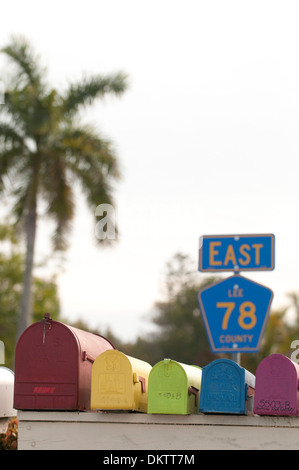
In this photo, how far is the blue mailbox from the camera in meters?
4.77

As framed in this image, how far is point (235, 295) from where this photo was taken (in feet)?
16.6

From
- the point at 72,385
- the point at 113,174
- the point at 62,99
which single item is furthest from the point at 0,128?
the point at 72,385

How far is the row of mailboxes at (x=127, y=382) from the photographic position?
15.4ft

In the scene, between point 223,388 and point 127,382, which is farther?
point 127,382

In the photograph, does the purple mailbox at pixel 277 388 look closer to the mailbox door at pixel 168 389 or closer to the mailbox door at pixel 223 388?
the mailbox door at pixel 223 388

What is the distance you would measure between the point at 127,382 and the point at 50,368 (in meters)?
0.54

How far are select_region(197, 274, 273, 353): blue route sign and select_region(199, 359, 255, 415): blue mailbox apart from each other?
0.14 metres

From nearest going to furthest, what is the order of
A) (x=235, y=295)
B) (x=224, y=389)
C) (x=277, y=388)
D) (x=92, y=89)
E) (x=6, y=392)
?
(x=277, y=388) < (x=224, y=389) < (x=235, y=295) < (x=6, y=392) < (x=92, y=89)

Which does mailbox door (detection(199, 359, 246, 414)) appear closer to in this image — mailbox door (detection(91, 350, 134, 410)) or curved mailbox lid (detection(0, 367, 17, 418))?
mailbox door (detection(91, 350, 134, 410))

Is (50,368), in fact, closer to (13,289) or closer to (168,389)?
(168,389)

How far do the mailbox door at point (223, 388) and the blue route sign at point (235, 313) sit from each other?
0.13 m

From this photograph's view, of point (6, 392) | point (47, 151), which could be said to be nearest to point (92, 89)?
point (47, 151)

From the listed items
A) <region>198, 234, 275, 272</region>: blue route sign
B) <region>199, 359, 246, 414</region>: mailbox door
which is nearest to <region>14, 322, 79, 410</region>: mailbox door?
<region>199, 359, 246, 414</region>: mailbox door

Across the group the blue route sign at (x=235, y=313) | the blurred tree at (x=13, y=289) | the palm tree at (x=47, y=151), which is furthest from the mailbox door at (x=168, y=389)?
the blurred tree at (x=13, y=289)
